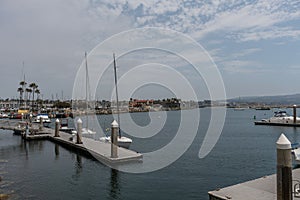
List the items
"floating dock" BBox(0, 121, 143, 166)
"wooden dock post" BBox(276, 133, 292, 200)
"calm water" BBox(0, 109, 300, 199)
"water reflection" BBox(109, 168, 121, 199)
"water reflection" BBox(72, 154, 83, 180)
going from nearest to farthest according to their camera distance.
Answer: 1. "wooden dock post" BBox(276, 133, 292, 200)
2. "water reflection" BBox(109, 168, 121, 199)
3. "calm water" BBox(0, 109, 300, 199)
4. "water reflection" BBox(72, 154, 83, 180)
5. "floating dock" BBox(0, 121, 143, 166)

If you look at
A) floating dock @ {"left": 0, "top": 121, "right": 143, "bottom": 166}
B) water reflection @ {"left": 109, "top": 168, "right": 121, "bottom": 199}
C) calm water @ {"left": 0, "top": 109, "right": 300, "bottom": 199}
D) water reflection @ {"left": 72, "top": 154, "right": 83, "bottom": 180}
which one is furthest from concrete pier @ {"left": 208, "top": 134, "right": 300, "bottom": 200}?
water reflection @ {"left": 72, "top": 154, "right": 83, "bottom": 180}

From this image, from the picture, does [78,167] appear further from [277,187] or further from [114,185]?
[277,187]

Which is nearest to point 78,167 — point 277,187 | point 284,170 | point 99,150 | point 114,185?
point 99,150

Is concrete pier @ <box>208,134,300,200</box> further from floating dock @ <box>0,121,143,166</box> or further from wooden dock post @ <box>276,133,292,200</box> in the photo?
floating dock @ <box>0,121,143,166</box>

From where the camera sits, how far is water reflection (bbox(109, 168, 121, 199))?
51.0 feet

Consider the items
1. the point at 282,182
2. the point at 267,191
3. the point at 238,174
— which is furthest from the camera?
the point at 238,174

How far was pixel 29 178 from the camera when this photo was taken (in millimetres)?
18891

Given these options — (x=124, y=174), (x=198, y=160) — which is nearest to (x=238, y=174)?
(x=198, y=160)

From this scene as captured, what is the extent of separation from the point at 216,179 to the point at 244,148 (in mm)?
14425

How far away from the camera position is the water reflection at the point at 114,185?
15547mm

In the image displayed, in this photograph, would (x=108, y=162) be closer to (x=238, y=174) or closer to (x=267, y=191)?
(x=238, y=174)

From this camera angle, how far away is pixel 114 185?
17.2 meters

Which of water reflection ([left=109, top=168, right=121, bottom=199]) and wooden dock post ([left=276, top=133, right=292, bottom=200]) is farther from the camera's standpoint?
water reflection ([left=109, top=168, right=121, bottom=199])

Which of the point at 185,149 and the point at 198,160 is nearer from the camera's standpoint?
the point at 198,160
